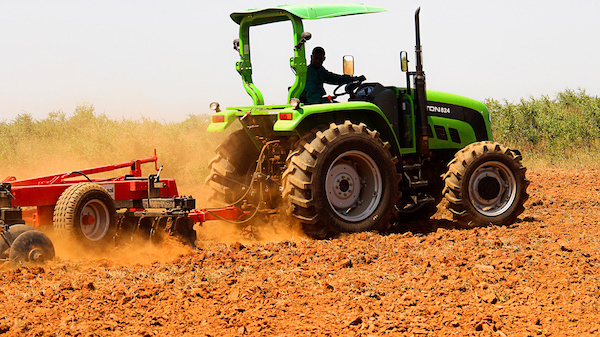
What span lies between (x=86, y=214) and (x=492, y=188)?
4.99 metres

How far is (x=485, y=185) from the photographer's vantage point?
8.65 m

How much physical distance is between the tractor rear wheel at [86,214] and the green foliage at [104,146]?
24.0 feet

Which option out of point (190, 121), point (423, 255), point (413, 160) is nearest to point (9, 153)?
point (190, 121)

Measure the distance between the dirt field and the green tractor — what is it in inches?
20.9

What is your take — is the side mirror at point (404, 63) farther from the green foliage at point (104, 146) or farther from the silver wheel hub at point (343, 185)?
the green foliage at point (104, 146)

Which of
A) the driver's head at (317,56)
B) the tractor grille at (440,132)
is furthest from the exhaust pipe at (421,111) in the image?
the driver's head at (317,56)

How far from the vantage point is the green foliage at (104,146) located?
49.0ft

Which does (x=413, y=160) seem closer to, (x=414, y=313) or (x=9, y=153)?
(x=414, y=313)

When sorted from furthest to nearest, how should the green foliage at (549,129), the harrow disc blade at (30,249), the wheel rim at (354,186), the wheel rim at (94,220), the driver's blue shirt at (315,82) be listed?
the green foliage at (549,129) → the driver's blue shirt at (315,82) → the wheel rim at (354,186) → the wheel rim at (94,220) → the harrow disc blade at (30,249)

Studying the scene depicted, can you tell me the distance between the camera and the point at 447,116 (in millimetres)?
9188

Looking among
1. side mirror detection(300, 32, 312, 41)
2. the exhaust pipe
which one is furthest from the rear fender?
the exhaust pipe

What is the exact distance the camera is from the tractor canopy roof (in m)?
7.30

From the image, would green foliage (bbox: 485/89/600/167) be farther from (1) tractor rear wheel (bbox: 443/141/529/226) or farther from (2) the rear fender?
(2) the rear fender

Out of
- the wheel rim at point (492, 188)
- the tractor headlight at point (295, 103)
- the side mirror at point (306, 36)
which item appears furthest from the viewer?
the wheel rim at point (492, 188)
